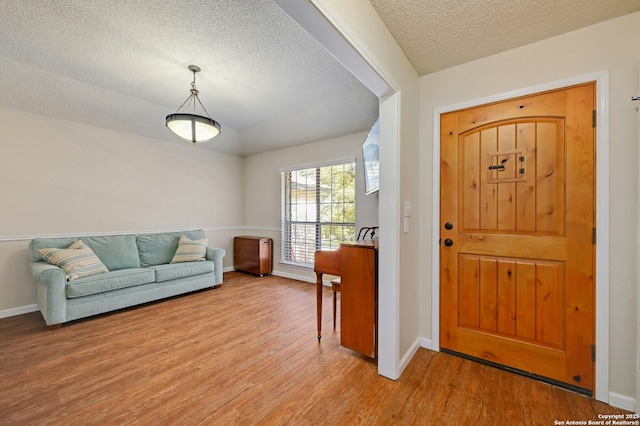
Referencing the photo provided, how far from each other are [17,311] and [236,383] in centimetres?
329

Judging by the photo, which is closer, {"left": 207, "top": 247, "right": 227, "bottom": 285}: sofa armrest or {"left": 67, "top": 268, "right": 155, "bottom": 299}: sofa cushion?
{"left": 67, "top": 268, "right": 155, "bottom": 299}: sofa cushion

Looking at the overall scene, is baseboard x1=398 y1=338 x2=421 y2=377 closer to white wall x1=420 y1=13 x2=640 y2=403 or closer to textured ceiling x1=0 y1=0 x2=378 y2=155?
white wall x1=420 y1=13 x2=640 y2=403

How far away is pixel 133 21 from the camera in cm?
199

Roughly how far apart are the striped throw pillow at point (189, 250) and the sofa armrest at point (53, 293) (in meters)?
1.34

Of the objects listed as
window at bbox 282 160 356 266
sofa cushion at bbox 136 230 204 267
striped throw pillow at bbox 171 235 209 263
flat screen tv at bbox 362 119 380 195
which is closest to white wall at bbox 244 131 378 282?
window at bbox 282 160 356 266

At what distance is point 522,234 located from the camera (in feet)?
6.27

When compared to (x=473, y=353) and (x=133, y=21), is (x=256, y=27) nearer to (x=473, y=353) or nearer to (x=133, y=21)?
(x=133, y=21)

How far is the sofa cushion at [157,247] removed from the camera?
3891 millimetres

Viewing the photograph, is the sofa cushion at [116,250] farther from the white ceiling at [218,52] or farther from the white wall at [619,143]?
the white wall at [619,143]

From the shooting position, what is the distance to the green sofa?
2.69 meters

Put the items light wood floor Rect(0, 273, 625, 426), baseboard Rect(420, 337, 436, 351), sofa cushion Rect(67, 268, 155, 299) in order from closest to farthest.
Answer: light wood floor Rect(0, 273, 625, 426)
baseboard Rect(420, 337, 436, 351)
sofa cushion Rect(67, 268, 155, 299)

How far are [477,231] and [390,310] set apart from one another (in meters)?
0.96

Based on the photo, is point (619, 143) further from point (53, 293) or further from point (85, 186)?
point (85, 186)

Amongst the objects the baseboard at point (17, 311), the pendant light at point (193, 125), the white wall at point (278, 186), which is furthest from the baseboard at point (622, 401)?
the baseboard at point (17, 311)
